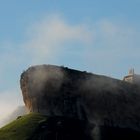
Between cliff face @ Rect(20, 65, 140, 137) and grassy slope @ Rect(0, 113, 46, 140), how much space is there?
5.11 meters

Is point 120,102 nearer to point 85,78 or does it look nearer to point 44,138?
point 85,78

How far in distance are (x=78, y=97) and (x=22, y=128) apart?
25.0 m

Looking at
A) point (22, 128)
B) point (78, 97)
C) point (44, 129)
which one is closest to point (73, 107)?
point (78, 97)

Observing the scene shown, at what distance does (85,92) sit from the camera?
609 feet

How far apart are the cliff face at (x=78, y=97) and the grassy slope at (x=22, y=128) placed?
5114mm

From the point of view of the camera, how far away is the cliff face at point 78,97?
178 meters

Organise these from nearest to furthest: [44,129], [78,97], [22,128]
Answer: [44,129]
[22,128]
[78,97]

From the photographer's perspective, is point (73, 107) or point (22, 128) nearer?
point (22, 128)

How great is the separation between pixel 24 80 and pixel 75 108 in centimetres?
1726

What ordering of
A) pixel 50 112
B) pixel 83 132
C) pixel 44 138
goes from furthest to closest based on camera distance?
pixel 50 112, pixel 83 132, pixel 44 138

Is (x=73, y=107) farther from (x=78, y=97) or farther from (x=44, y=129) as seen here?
(x=44, y=129)

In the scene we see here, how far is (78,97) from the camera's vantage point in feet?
601

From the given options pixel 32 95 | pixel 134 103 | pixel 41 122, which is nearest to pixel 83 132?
pixel 41 122

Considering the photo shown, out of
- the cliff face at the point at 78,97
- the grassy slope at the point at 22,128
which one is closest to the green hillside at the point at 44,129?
the grassy slope at the point at 22,128
